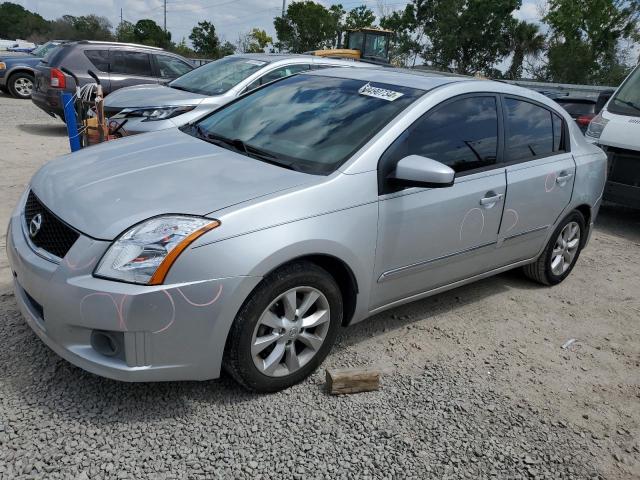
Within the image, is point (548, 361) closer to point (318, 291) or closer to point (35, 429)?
point (318, 291)

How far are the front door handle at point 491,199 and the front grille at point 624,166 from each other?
3.79 meters

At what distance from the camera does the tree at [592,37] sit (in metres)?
33.7

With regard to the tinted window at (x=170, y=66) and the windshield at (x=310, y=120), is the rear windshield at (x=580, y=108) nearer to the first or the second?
the windshield at (x=310, y=120)

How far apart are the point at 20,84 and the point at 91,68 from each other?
646 centimetres

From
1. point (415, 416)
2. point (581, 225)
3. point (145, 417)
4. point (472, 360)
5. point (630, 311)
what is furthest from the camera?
point (581, 225)

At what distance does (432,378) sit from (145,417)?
159cm

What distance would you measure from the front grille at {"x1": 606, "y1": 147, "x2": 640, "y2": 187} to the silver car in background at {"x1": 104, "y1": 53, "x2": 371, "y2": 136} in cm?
327

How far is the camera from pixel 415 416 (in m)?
2.87

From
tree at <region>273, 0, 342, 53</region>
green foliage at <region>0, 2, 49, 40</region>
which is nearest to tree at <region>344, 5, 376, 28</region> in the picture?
tree at <region>273, 0, 342, 53</region>

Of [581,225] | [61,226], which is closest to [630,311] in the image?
[581,225]

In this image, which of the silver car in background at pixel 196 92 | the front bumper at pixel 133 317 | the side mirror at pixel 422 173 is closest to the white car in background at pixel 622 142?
the silver car in background at pixel 196 92

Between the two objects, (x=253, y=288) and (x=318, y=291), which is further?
(x=318, y=291)

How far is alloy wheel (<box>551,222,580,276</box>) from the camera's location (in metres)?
4.64

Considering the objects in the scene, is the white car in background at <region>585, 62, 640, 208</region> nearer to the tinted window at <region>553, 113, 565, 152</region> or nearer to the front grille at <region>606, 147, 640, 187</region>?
the front grille at <region>606, 147, 640, 187</region>
